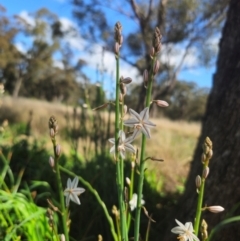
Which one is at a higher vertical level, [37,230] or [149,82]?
[149,82]

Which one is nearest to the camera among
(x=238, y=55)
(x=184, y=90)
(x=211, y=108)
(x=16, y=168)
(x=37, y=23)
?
(x=238, y=55)

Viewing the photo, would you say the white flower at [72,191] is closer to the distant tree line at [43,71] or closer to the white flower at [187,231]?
the white flower at [187,231]

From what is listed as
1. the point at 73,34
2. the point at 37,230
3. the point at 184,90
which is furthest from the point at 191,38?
the point at 184,90

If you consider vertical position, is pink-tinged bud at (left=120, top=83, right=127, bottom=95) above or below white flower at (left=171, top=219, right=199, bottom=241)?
above

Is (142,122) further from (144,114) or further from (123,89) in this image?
(123,89)

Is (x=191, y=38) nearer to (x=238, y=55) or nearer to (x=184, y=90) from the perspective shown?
(x=238, y=55)

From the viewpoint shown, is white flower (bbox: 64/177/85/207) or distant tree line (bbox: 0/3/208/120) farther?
distant tree line (bbox: 0/3/208/120)

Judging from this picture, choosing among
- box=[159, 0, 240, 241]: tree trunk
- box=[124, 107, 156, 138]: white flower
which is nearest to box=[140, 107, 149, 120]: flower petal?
box=[124, 107, 156, 138]: white flower

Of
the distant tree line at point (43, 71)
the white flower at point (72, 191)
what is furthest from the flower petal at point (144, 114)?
the distant tree line at point (43, 71)

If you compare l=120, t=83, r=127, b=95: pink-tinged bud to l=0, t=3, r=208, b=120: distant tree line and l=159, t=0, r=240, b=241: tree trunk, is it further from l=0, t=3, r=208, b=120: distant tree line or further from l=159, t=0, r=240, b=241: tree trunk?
l=0, t=3, r=208, b=120: distant tree line
